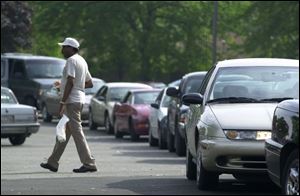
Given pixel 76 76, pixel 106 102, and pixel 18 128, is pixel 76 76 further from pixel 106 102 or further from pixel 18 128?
pixel 106 102

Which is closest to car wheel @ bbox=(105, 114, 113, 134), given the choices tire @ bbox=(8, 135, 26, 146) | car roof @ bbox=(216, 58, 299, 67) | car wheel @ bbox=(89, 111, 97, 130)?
car wheel @ bbox=(89, 111, 97, 130)

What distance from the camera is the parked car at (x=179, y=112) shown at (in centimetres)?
1866

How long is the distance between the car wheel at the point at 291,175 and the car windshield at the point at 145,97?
15.7 metres

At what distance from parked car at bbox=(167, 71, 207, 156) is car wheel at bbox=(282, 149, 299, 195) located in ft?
28.4

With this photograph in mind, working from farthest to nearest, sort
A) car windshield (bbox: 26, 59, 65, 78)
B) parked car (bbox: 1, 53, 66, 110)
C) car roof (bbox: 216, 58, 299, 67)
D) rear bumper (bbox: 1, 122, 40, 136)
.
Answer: car windshield (bbox: 26, 59, 65, 78) < parked car (bbox: 1, 53, 66, 110) < rear bumper (bbox: 1, 122, 40, 136) < car roof (bbox: 216, 58, 299, 67)

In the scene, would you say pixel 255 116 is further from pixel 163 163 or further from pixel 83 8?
pixel 83 8

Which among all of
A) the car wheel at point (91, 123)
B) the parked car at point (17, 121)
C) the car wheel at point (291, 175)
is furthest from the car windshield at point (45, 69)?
the car wheel at point (291, 175)

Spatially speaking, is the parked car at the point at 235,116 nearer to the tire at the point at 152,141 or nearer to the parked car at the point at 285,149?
the parked car at the point at 285,149

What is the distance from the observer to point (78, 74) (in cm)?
1404

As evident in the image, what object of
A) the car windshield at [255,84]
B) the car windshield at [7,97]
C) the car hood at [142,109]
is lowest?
the car hood at [142,109]

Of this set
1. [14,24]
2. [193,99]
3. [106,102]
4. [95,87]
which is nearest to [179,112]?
[193,99]

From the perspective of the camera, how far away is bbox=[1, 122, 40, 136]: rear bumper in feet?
72.6

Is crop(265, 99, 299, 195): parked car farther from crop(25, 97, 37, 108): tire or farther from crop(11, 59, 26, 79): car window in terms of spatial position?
crop(11, 59, 26, 79): car window

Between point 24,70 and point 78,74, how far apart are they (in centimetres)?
2323
